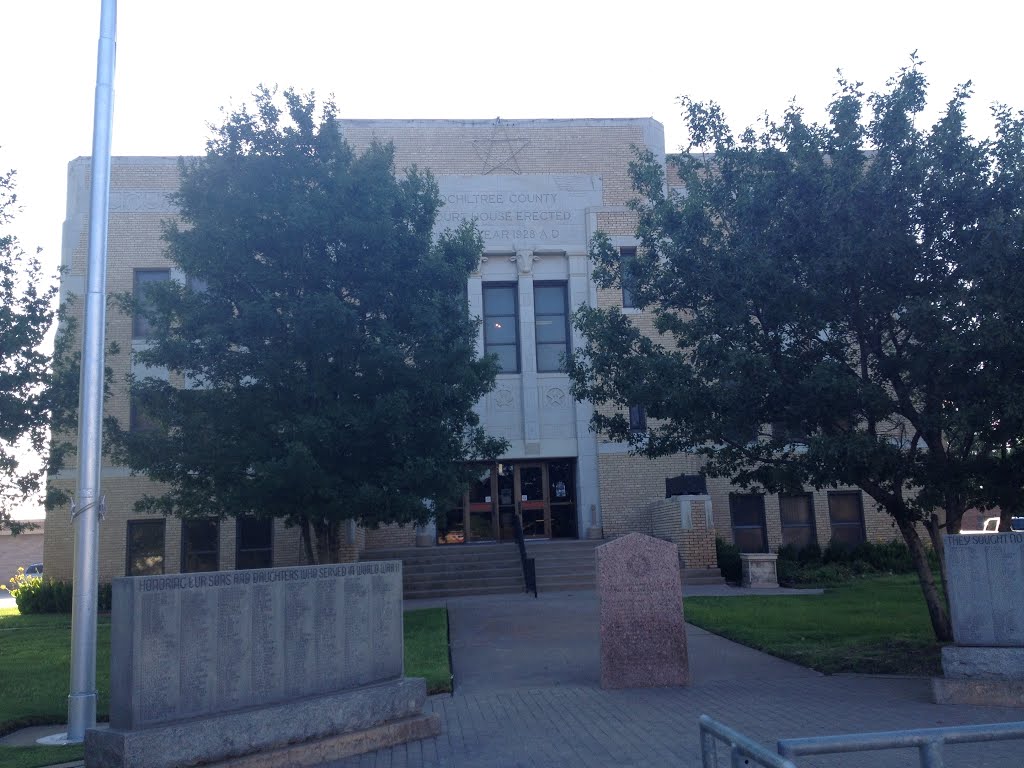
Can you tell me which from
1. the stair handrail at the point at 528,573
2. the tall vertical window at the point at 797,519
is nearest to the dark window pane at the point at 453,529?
the stair handrail at the point at 528,573

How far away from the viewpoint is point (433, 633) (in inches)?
591

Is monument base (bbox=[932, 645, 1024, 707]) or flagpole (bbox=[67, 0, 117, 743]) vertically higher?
flagpole (bbox=[67, 0, 117, 743])

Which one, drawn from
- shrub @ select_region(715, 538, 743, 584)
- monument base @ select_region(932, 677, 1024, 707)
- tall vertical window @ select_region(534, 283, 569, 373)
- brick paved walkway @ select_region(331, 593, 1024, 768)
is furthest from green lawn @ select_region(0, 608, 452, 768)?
tall vertical window @ select_region(534, 283, 569, 373)

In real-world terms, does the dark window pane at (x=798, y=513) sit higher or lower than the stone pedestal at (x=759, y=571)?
higher

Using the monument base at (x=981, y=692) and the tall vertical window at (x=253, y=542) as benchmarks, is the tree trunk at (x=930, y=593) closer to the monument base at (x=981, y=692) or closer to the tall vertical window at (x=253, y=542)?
the monument base at (x=981, y=692)

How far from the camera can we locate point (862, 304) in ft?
37.4

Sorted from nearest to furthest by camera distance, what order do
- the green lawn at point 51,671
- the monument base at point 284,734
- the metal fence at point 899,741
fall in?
the metal fence at point 899,741 → the monument base at point 284,734 → the green lawn at point 51,671

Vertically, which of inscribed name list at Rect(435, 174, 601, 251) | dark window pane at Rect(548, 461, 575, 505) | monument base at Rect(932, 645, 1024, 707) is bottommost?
monument base at Rect(932, 645, 1024, 707)

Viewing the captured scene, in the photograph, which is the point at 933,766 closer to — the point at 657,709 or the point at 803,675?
the point at 657,709

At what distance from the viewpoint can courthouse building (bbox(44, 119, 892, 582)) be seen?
83.0 ft

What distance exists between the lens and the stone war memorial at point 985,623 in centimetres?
906

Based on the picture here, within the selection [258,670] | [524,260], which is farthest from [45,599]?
[258,670]

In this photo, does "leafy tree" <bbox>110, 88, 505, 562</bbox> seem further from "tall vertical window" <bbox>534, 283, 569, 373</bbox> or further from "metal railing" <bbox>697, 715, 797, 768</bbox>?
"tall vertical window" <bbox>534, 283, 569, 373</bbox>

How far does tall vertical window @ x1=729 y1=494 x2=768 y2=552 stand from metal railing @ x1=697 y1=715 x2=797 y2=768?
2249 cm
